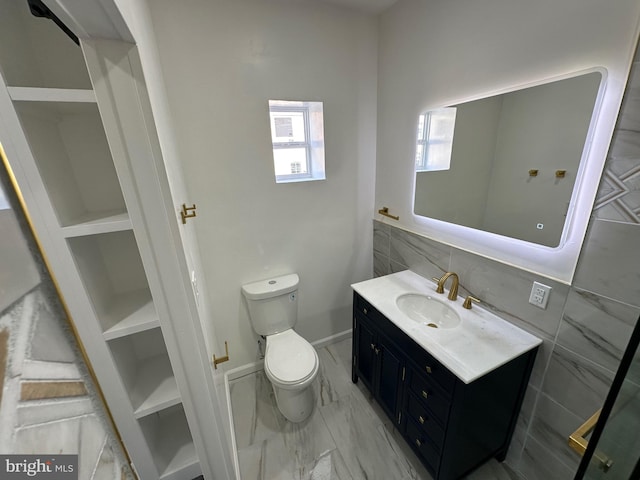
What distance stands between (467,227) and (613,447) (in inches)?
39.2

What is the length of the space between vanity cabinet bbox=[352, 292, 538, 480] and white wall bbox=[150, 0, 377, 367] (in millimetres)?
786

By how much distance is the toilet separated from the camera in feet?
5.01

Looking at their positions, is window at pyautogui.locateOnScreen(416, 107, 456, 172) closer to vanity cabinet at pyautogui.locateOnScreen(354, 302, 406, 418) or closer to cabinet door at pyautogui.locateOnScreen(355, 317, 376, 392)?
vanity cabinet at pyautogui.locateOnScreen(354, 302, 406, 418)

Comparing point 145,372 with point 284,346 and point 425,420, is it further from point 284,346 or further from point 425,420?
point 425,420

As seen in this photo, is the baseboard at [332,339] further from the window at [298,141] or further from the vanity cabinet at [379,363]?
the window at [298,141]

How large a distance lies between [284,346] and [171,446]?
2.52ft

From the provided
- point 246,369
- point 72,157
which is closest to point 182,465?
point 246,369

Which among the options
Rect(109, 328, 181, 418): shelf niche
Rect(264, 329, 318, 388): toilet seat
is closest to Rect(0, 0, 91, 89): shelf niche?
Rect(109, 328, 181, 418): shelf niche

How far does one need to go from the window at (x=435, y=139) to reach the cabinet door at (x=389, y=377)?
1138 mm

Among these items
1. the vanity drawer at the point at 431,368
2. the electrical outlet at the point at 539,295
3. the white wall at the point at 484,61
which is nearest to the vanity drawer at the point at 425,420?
the vanity drawer at the point at 431,368

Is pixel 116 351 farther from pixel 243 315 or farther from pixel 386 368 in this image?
pixel 386 368

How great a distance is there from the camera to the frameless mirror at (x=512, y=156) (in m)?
0.99

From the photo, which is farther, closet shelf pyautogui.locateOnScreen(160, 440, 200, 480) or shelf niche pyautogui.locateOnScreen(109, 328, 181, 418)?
closet shelf pyautogui.locateOnScreen(160, 440, 200, 480)

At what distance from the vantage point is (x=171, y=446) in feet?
3.81
